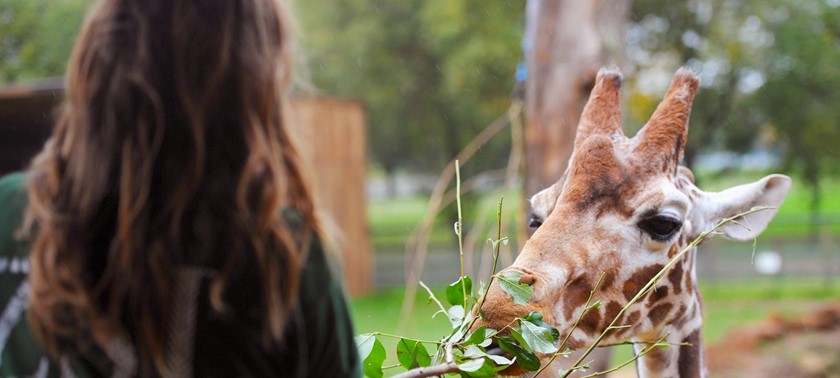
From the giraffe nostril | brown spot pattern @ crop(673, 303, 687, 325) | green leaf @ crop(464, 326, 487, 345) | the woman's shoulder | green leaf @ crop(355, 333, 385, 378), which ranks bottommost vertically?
green leaf @ crop(355, 333, 385, 378)

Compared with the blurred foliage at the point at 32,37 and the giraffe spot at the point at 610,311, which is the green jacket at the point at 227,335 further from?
the blurred foliage at the point at 32,37

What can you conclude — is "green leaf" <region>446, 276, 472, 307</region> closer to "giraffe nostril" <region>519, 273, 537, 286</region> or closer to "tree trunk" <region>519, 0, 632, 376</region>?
"giraffe nostril" <region>519, 273, 537, 286</region>

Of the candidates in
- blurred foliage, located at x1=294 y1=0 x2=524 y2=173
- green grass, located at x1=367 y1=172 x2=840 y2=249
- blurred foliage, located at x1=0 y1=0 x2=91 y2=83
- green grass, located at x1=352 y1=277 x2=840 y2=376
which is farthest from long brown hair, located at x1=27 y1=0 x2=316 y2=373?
blurred foliage, located at x1=294 y1=0 x2=524 y2=173

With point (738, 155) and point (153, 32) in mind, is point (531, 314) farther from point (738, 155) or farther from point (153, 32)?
point (738, 155)

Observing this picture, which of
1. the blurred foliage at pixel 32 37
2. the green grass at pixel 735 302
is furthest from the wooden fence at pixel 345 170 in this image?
the blurred foliage at pixel 32 37

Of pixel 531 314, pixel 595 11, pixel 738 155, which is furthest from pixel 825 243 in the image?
pixel 531 314

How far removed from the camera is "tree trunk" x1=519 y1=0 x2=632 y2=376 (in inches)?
158

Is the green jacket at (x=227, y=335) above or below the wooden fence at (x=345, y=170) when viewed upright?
above

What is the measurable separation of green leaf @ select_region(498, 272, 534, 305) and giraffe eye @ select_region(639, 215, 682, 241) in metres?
0.28

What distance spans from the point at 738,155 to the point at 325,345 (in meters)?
1.87

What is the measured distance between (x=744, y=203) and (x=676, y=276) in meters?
0.17

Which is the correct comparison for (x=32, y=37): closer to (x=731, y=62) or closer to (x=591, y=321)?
(x=731, y=62)

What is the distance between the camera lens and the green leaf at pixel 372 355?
1474 millimetres

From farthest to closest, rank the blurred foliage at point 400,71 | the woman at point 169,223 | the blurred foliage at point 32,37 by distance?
the blurred foliage at point 400,71 → the blurred foliage at point 32,37 → the woman at point 169,223
